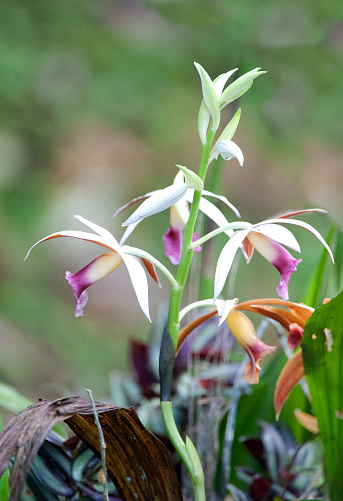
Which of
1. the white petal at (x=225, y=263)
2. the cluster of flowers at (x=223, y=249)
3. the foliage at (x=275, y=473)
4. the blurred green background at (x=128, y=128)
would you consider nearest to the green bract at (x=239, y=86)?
the cluster of flowers at (x=223, y=249)

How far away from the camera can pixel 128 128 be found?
1666 millimetres

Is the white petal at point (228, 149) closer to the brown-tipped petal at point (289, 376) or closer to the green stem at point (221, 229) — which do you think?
the green stem at point (221, 229)

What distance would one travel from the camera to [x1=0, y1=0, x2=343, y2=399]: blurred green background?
4.55 ft

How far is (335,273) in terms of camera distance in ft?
1.61

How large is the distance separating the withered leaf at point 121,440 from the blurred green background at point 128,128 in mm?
927

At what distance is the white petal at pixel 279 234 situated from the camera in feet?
1.17

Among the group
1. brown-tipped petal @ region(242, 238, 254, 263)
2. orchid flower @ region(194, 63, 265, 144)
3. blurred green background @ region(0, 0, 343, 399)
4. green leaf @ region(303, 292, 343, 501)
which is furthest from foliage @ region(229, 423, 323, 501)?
blurred green background @ region(0, 0, 343, 399)

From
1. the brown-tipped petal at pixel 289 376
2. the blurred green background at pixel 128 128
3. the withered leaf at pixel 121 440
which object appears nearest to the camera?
the withered leaf at pixel 121 440

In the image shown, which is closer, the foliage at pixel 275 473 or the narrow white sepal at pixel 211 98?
the narrow white sepal at pixel 211 98

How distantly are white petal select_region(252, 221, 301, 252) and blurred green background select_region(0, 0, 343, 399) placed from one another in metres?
0.94

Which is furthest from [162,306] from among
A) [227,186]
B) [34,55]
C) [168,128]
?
[34,55]

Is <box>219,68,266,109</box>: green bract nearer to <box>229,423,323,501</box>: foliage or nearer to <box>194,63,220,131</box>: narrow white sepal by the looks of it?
<box>194,63,220,131</box>: narrow white sepal

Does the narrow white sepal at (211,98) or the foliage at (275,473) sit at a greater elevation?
the narrow white sepal at (211,98)

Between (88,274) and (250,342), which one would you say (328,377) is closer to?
(250,342)
